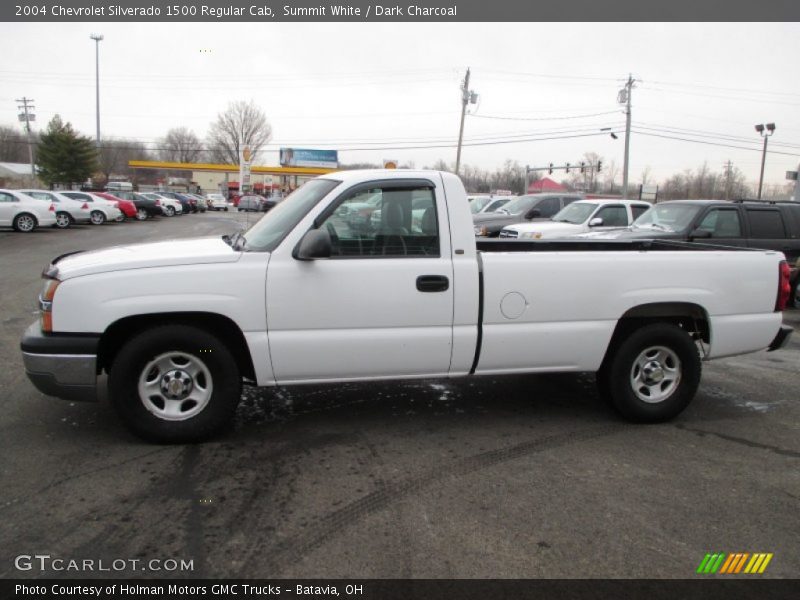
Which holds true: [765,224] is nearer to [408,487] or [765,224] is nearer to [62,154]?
[408,487]

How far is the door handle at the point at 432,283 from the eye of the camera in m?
4.35

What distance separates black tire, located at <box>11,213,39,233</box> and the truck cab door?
22335 mm

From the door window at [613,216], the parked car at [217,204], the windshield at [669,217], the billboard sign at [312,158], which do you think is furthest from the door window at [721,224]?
the billboard sign at [312,158]

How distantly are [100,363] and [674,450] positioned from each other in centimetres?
413

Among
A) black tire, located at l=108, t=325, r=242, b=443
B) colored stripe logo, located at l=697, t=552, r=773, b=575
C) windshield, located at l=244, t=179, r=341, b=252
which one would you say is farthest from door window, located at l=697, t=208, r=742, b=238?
black tire, located at l=108, t=325, r=242, b=443

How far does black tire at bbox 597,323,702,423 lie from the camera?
4.86 meters

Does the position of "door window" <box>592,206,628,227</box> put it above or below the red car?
above

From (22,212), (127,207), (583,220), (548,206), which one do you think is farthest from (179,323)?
(127,207)

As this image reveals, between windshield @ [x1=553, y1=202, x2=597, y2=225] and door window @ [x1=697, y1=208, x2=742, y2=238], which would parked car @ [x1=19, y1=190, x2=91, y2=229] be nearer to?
windshield @ [x1=553, y1=202, x2=597, y2=225]

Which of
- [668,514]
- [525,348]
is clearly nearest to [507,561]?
[668,514]

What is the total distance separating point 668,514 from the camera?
3521 millimetres

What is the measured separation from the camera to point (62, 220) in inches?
984

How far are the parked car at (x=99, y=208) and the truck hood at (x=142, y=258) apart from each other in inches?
1022

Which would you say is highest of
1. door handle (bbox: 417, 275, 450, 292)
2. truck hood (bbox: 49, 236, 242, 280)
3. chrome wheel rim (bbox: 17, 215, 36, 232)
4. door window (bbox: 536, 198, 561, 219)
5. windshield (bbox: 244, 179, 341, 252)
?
door window (bbox: 536, 198, 561, 219)
